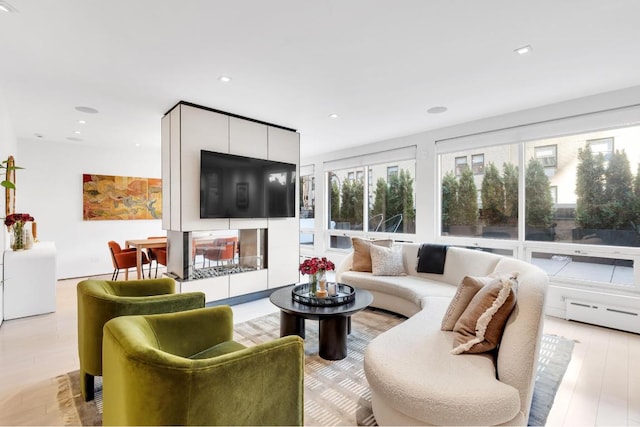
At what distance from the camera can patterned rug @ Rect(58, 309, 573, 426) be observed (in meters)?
1.94

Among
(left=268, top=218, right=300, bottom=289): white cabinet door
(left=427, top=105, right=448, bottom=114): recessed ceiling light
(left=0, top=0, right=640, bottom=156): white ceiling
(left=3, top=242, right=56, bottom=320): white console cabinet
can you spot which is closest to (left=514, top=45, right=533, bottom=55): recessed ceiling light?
(left=0, top=0, right=640, bottom=156): white ceiling

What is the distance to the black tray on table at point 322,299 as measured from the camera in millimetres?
2727

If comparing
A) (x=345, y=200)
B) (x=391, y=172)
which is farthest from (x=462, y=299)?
(x=345, y=200)

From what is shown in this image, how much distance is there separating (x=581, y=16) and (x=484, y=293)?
200 cm

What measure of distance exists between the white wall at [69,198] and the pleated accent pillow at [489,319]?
659 centimetres

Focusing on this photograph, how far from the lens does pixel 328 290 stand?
3.09 metres

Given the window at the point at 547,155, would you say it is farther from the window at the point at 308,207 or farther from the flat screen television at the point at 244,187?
the window at the point at 308,207

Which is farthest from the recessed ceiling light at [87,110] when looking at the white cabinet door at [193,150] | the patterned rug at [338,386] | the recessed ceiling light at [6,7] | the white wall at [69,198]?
the patterned rug at [338,386]

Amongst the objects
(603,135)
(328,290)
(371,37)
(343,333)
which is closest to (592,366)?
(343,333)

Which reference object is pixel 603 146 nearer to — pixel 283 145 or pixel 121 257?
pixel 283 145

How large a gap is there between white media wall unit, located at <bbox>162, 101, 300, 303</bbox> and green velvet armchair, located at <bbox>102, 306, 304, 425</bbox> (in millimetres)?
2399

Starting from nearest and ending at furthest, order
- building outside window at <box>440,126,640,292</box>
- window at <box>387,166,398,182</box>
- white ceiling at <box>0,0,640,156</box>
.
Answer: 1. white ceiling at <box>0,0,640,156</box>
2. building outside window at <box>440,126,640,292</box>
3. window at <box>387,166,398,182</box>

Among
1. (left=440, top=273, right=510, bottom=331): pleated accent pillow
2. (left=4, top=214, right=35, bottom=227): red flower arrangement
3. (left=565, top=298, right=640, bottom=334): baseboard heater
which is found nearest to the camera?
(left=440, top=273, right=510, bottom=331): pleated accent pillow

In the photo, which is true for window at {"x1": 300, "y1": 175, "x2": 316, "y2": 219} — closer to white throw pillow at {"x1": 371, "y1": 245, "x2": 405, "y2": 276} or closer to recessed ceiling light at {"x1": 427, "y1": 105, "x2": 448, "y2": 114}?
white throw pillow at {"x1": 371, "y1": 245, "x2": 405, "y2": 276}
